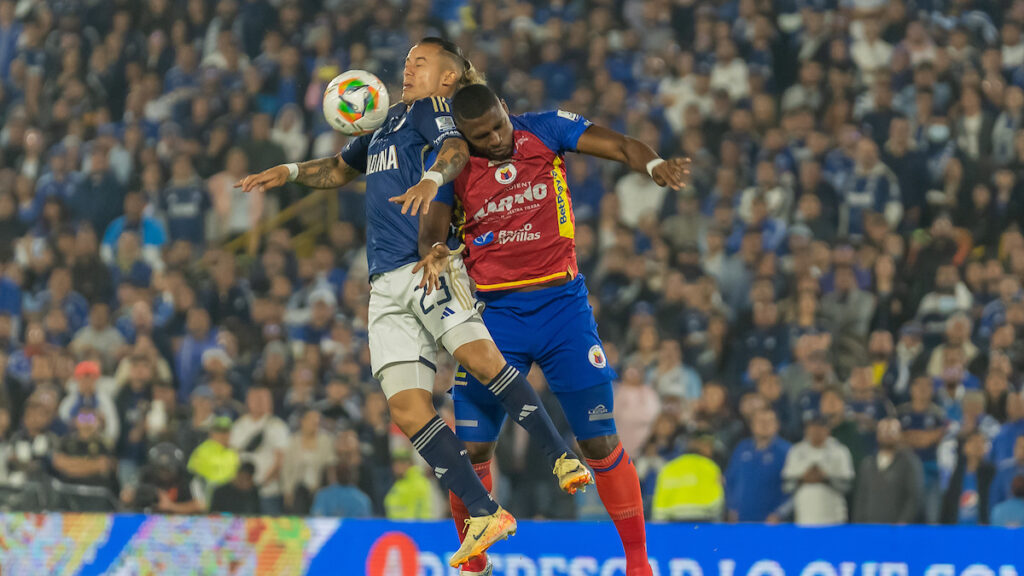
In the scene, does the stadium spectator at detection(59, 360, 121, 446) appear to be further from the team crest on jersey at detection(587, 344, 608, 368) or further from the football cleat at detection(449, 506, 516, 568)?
the football cleat at detection(449, 506, 516, 568)

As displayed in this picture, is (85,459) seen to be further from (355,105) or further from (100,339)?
(355,105)

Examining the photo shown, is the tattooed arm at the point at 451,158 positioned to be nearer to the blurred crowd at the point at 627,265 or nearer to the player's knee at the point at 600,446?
the player's knee at the point at 600,446

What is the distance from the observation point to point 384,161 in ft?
22.1

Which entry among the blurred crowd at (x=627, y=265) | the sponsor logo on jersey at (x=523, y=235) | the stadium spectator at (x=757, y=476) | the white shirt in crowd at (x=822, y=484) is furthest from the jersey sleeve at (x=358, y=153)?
the white shirt in crowd at (x=822, y=484)

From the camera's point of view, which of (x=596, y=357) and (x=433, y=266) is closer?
(x=433, y=266)

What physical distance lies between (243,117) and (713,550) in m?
9.05

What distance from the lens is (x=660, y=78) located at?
1453cm

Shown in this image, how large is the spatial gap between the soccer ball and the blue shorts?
1.06 meters

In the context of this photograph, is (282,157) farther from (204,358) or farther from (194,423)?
(194,423)

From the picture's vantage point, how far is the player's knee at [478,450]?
6.93 meters

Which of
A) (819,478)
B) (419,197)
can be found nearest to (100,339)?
(819,478)

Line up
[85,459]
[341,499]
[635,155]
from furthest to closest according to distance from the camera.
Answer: [85,459] < [341,499] < [635,155]

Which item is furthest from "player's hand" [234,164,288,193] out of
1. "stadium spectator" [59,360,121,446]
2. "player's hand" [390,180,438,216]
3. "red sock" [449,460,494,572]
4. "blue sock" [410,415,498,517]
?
"stadium spectator" [59,360,121,446]

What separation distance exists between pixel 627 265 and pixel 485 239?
5940 mm
